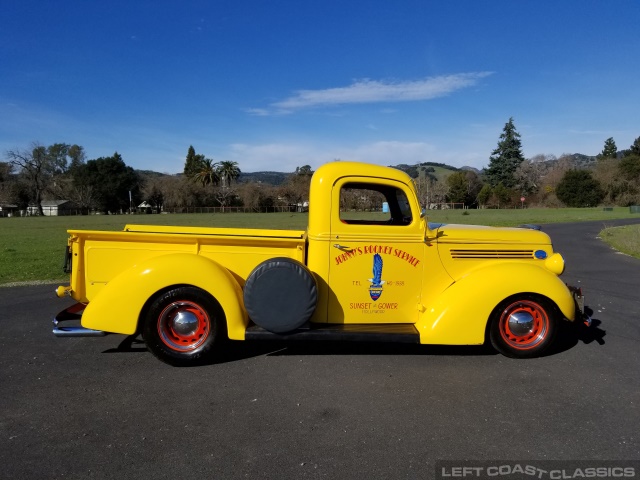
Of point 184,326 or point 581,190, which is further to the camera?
point 581,190

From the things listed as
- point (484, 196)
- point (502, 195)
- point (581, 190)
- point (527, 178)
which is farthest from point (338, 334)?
point (527, 178)

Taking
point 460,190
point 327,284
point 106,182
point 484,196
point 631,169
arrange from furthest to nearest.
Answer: point 460,190 < point 106,182 < point 484,196 < point 631,169 < point 327,284

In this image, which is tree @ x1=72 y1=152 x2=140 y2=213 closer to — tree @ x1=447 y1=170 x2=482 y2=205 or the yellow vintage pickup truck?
tree @ x1=447 y1=170 x2=482 y2=205

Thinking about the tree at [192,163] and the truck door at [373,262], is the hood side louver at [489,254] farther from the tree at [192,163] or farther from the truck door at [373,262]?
the tree at [192,163]

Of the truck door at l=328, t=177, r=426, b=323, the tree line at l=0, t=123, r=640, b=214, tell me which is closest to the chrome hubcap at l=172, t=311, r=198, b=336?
the truck door at l=328, t=177, r=426, b=323

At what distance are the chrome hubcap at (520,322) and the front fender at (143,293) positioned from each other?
293 cm

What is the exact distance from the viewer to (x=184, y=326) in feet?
14.0

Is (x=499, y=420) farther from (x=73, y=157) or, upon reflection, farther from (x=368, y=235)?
(x=73, y=157)

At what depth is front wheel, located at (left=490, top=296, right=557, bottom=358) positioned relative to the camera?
14.4 feet

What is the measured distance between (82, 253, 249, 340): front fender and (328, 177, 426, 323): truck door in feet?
3.65

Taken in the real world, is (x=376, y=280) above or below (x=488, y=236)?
below

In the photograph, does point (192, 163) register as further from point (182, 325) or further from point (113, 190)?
point (182, 325)

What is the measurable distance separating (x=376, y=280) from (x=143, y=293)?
2415mm

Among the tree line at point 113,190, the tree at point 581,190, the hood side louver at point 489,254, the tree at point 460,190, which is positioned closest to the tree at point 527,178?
the tree at point 460,190
